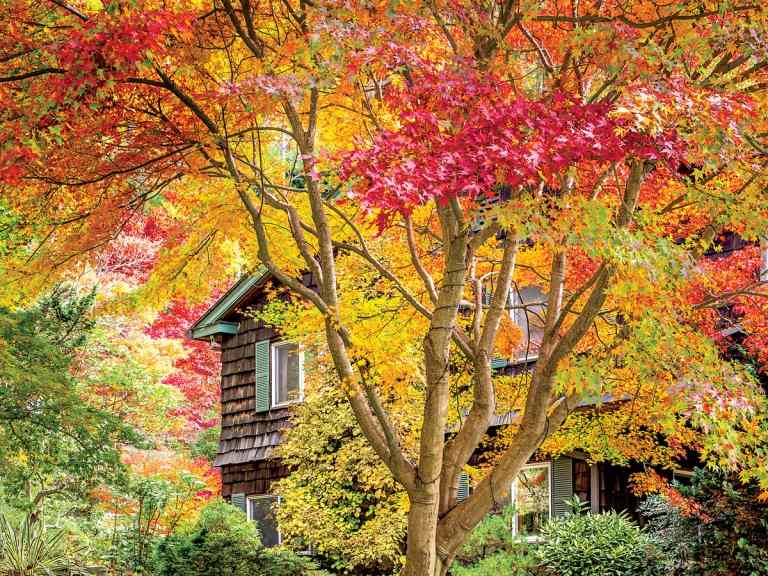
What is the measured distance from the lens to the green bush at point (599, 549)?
48.0 feet

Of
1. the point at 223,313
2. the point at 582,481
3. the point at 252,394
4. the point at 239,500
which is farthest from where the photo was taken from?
the point at 223,313

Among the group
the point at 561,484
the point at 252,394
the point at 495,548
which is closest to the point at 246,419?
the point at 252,394

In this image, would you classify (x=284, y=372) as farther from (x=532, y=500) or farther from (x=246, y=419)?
(x=532, y=500)

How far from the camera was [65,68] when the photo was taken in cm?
856

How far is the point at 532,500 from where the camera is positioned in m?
18.1

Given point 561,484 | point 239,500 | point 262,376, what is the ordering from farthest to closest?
point 239,500, point 262,376, point 561,484

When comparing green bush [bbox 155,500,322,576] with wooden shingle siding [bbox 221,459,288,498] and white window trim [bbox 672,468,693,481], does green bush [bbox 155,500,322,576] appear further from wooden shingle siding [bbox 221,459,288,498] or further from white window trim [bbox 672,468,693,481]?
wooden shingle siding [bbox 221,459,288,498]

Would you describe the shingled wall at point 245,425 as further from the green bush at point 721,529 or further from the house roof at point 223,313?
the green bush at point 721,529

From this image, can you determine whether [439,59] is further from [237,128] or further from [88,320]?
[88,320]

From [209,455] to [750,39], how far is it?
23.9 m

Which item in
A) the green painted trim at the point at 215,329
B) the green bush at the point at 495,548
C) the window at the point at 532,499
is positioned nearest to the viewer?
the green bush at the point at 495,548

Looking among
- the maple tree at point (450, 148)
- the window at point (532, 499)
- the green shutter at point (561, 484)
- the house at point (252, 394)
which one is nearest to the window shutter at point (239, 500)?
the house at point (252, 394)

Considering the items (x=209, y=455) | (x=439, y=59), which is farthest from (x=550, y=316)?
(x=209, y=455)

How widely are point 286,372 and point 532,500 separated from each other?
21.7 ft
